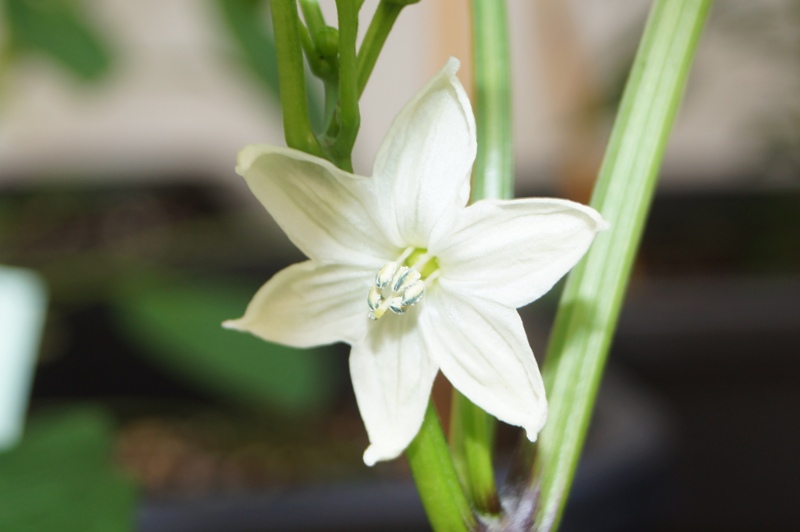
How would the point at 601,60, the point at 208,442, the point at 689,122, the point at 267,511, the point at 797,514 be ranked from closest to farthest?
the point at 267,511, the point at 208,442, the point at 797,514, the point at 601,60, the point at 689,122

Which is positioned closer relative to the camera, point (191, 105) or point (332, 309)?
point (332, 309)

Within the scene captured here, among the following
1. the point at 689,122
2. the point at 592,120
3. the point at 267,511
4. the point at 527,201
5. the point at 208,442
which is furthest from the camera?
the point at 689,122

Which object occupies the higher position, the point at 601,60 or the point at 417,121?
the point at 417,121

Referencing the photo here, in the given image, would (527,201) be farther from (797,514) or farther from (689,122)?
(689,122)

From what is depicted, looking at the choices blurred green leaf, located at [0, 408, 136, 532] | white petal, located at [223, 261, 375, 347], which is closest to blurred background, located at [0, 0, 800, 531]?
blurred green leaf, located at [0, 408, 136, 532]

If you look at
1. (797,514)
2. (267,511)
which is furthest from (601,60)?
(267,511)

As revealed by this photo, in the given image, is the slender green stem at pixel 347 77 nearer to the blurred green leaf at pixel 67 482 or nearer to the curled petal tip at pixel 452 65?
the curled petal tip at pixel 452 65
